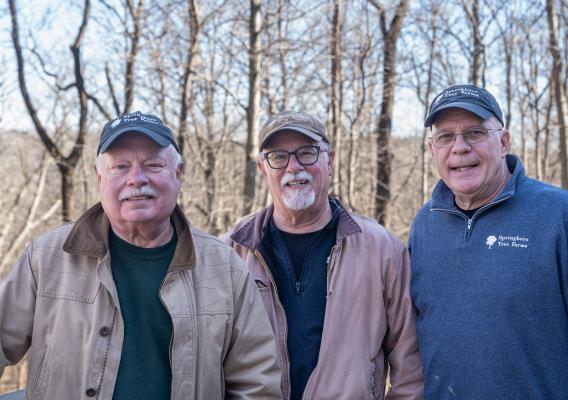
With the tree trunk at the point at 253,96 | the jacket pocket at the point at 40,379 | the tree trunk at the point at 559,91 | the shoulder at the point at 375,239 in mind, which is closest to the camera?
the jacket pocket at the point at 40,379

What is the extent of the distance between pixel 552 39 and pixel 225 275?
40.9ft

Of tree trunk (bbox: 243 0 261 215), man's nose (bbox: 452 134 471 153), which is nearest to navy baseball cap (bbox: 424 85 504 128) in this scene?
man's nose (bbox: 452 134 471 153)

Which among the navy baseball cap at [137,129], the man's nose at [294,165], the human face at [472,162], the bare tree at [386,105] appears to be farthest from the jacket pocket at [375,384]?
the bare tree at [386,105]

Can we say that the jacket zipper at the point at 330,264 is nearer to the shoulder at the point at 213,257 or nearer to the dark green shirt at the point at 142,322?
the shoulder at the point at 213,257

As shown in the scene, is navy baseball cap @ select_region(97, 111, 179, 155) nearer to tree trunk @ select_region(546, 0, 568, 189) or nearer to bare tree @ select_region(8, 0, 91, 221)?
bare tree @ select_region(8, 0, 91, 221)

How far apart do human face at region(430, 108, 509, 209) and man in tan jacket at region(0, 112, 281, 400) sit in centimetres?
112

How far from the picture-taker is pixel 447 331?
261 centimetres

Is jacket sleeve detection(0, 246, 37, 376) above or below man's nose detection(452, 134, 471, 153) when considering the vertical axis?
below

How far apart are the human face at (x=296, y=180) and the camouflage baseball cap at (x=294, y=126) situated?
0.04m

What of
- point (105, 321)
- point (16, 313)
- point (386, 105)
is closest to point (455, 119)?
point (105, 321)

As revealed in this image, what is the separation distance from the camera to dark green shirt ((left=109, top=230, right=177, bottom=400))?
7.62 feet

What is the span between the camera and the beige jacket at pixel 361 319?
271cm

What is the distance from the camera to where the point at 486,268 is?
2.54m

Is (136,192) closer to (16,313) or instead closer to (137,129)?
(137,129)
